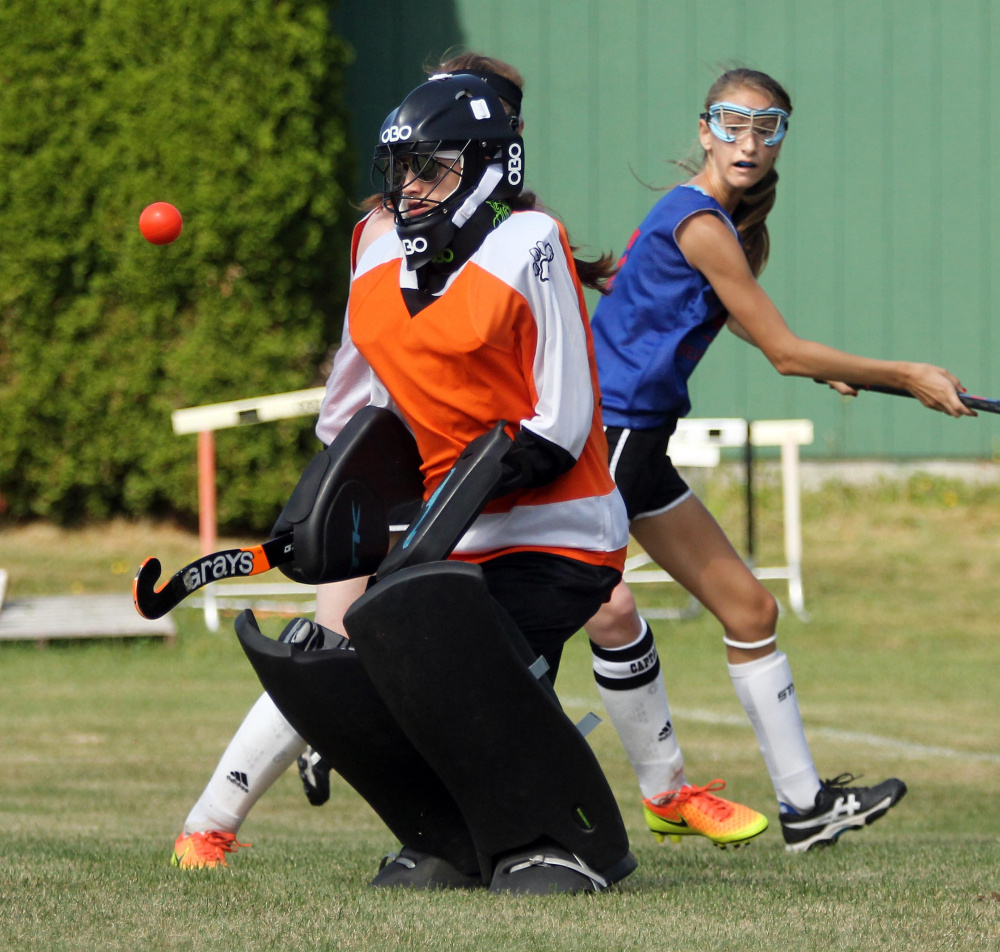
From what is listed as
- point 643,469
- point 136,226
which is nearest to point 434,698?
point 643,469

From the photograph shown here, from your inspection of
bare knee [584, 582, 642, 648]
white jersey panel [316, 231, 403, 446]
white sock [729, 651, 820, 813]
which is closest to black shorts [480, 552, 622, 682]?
white jersey panel [316, 231, 403, 446]

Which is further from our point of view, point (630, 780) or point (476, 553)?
point (630, 780)

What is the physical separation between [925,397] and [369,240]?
5.16 ft

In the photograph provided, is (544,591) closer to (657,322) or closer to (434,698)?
(434,698)

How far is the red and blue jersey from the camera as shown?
4.52m

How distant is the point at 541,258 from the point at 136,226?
8.74m

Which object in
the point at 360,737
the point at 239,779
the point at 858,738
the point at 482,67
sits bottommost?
the point at 858,738

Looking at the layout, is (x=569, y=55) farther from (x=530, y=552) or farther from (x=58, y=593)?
(x=530, y=552)

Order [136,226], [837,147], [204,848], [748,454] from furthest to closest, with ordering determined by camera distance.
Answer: [837,147] < [136,226] < [748,454] < [204,848]

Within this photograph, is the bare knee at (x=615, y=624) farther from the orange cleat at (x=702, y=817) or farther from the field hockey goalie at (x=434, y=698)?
the field hockey goalie at (x=434, y=698)

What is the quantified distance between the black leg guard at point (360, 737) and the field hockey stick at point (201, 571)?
4.4 inches

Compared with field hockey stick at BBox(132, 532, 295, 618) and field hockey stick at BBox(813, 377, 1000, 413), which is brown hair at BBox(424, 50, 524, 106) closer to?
field hockey stick at BBox(813, 377, 1000, 413)

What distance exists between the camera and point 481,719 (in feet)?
10.1

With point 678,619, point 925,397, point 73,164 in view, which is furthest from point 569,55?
point 925,397
